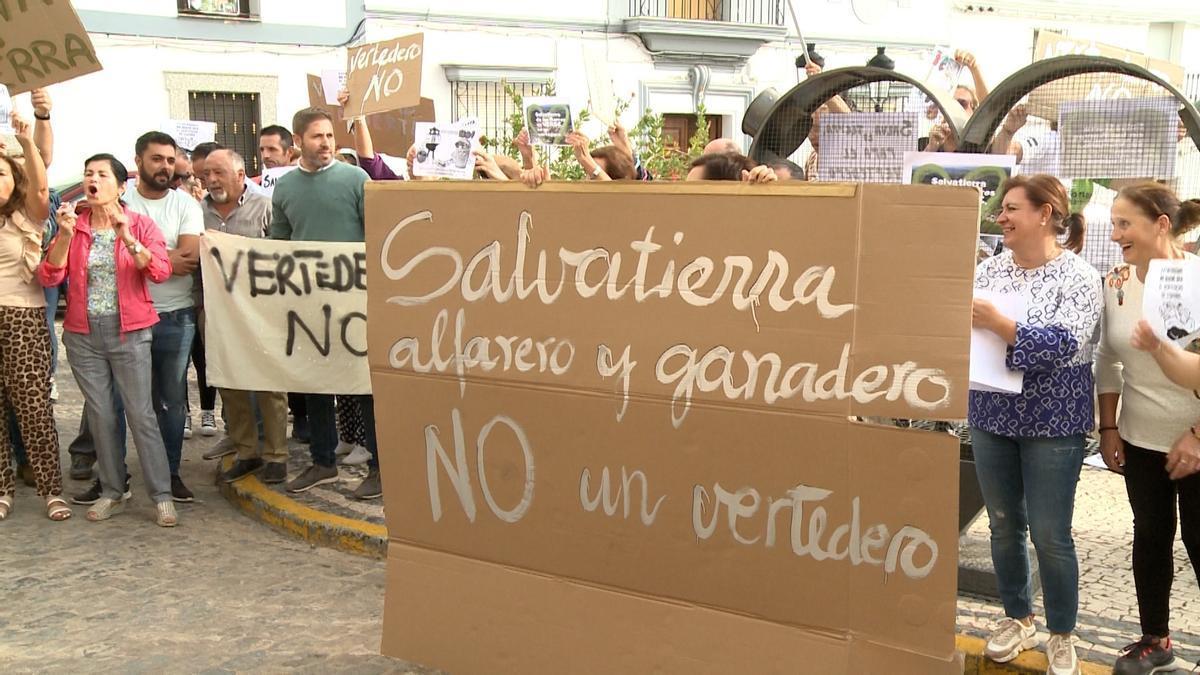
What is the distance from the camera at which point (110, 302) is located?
596 cm

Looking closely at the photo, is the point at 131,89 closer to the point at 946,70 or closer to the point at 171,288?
the point at 171,288

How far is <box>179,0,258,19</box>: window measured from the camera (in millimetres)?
17797

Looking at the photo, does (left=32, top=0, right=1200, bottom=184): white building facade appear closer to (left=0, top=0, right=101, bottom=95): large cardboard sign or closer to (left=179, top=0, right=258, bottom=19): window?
(left=179, top=0, right=258, bottom=19): window

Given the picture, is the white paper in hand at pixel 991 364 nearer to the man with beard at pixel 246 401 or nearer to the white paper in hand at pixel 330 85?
the man with beard at pixel 246 401

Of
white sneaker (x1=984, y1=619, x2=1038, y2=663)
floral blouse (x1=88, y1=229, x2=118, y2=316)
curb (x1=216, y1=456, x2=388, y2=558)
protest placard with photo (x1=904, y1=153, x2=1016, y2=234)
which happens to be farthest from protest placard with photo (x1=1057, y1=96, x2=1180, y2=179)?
floral blouse (x1=88, y1=229, x2=118, y2=316)

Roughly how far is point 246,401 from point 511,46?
47.2ft

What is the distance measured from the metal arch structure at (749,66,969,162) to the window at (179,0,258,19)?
13.8 m

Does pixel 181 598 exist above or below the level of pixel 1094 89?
below

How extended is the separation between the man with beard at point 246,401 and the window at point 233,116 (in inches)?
460

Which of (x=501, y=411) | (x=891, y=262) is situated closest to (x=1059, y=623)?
(x=891, y=262)

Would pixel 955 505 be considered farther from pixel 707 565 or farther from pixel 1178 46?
pixel 1178 46

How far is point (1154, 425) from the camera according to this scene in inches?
152

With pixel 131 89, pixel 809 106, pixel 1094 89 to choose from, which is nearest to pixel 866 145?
pixel 809 106

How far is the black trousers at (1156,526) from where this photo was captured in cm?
391
